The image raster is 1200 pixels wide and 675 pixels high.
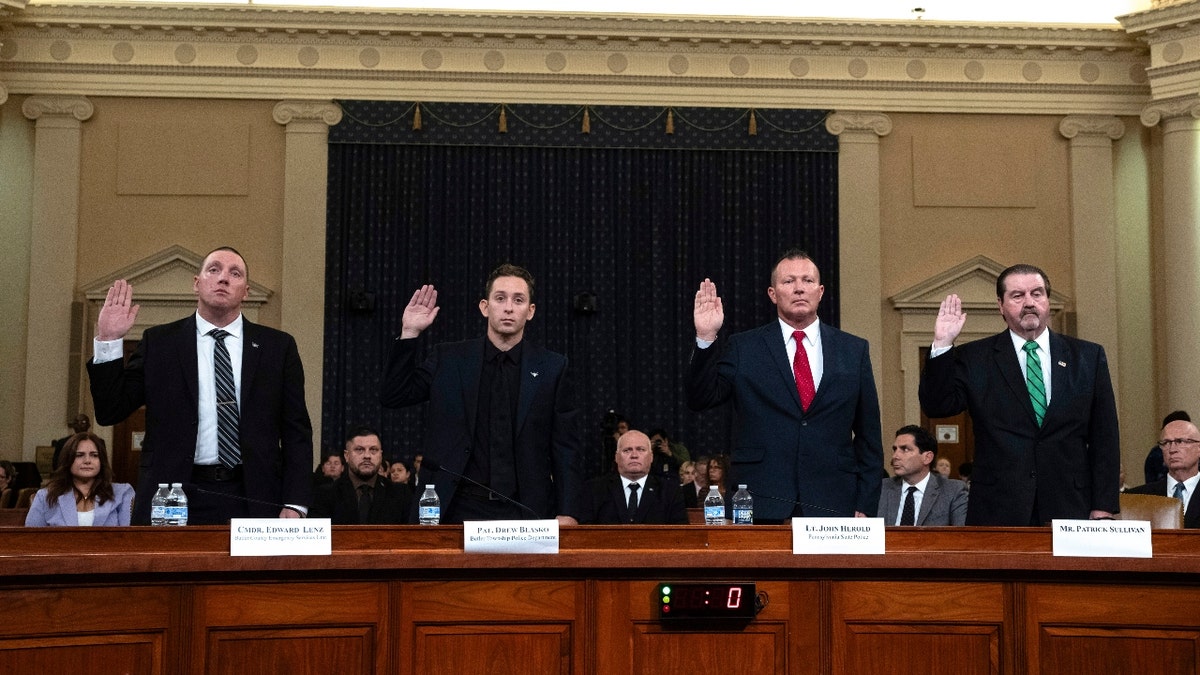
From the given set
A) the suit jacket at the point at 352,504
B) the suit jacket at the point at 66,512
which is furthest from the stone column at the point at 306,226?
the suit jacket at the point at 66,512

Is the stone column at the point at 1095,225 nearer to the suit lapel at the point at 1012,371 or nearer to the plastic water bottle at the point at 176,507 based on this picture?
the suit lapel at the point at 1012,371

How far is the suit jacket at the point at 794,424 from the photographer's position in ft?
12.8

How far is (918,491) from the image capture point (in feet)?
19.9

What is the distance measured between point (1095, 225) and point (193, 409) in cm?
1104

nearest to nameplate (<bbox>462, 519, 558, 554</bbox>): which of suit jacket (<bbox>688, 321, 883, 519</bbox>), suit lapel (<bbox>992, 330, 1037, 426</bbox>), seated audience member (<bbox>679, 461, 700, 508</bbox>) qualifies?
suit jacket (<bbox>688, 321, 883, 519</bbox>)

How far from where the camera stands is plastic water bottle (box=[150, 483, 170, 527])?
3.57m

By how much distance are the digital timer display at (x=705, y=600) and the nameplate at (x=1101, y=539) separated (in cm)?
77

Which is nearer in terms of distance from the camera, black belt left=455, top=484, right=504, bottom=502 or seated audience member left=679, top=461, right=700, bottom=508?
black belt left=455, top=484, right=504, bottom=502

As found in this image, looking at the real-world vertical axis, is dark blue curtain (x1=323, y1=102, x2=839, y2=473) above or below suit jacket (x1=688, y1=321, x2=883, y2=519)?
above

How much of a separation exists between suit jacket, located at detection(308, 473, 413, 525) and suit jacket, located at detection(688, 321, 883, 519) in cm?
312

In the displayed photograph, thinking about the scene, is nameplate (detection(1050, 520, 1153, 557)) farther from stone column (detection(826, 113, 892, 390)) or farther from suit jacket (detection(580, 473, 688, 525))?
stone column (detection(826, 113, 892, 390))

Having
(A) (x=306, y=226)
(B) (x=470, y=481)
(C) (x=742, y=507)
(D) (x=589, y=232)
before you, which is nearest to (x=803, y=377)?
(C) (x=742, y=507)

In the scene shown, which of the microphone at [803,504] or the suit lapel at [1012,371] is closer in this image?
the microphone at [803,504]

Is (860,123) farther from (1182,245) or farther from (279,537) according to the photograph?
(279,537)
